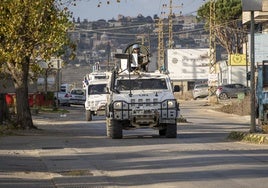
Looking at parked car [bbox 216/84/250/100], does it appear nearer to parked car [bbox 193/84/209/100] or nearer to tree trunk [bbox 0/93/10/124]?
parked car [bbox 193/84/209/100]

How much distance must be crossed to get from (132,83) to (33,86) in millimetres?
32021

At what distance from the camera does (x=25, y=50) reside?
2892 cm

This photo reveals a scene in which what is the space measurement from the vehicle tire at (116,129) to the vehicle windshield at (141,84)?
4.82ft

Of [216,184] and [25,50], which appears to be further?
[25,50]

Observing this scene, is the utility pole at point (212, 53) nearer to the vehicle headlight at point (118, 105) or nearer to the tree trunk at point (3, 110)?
the tree trunk at point (3, 110)

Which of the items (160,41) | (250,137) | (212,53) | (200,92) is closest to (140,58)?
(250,137)

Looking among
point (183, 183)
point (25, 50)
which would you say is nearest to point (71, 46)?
point (25, 50)

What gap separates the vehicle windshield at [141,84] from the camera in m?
27.6

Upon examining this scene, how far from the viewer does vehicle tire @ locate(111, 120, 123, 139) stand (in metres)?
26.7

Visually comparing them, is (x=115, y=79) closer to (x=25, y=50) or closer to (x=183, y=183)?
(x=25, y=50)

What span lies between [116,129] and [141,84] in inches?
78.4

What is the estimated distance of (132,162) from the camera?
737 inches

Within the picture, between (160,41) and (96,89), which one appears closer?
(96,89)

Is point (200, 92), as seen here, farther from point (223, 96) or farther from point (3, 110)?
point (3, 110)
